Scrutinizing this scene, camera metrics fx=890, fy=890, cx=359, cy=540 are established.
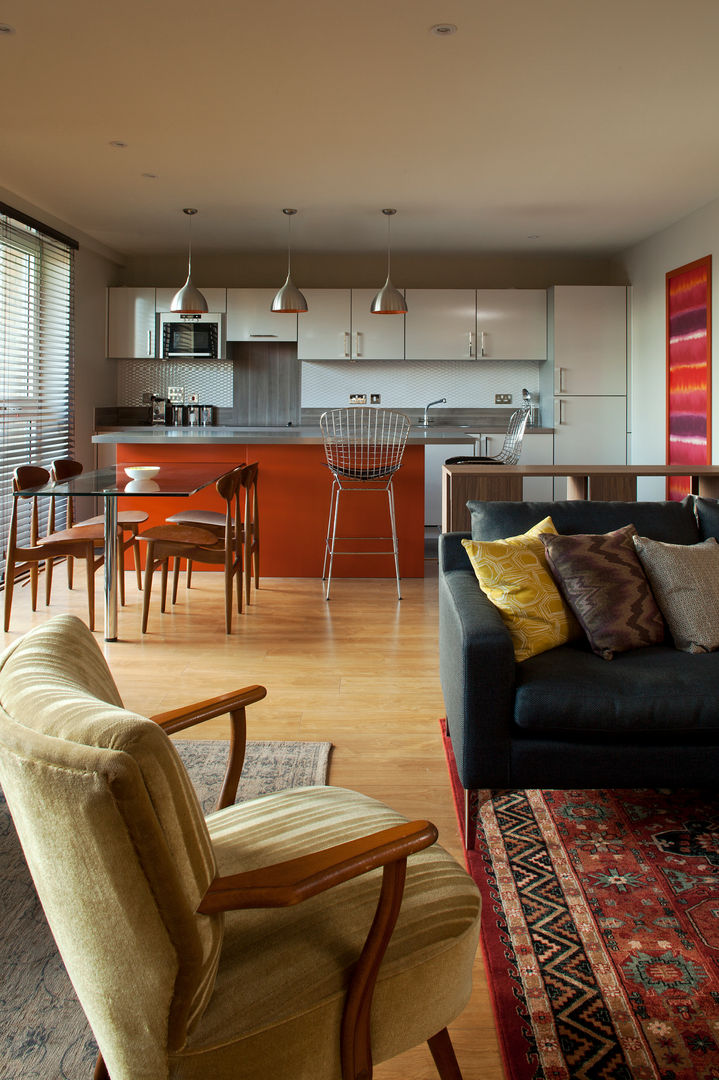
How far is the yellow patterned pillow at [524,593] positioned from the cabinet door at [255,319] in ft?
19.1

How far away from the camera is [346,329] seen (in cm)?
809

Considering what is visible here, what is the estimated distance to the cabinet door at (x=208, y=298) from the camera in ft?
26.5

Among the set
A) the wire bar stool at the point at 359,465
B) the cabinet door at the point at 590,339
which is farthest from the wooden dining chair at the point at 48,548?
the cabinet door at the point at 590,339

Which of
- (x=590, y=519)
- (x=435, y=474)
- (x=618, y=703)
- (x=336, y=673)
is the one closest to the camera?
(x=618, y=703)

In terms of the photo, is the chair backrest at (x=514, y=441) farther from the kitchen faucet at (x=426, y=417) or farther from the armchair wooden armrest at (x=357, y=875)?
the armchair wooden armrest at (x=357, y=875)

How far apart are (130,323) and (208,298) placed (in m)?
0.74

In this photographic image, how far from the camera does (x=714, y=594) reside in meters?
2.61

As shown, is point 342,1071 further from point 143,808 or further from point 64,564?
point 64,564

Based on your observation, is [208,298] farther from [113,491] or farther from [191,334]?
[113,491]

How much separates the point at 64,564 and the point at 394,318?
3.65m

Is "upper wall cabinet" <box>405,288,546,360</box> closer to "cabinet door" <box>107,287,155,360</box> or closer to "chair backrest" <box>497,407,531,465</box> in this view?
"chair backrest" <box>497,407,531,465</box>

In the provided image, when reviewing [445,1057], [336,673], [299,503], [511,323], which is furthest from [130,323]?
[445,1057]

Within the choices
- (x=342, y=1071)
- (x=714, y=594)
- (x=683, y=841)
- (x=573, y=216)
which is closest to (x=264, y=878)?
(x=342, y=1071)

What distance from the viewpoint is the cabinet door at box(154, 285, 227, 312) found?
26.5 feet
